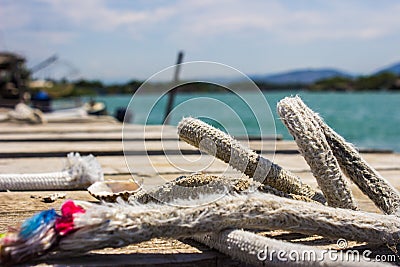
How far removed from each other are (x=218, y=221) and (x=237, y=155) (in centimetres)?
52

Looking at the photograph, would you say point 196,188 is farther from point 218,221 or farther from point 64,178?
point 64,178

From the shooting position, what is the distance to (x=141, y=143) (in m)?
2.80

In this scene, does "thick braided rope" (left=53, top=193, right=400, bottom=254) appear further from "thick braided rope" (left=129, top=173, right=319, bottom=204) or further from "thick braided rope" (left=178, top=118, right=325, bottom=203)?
"thick braided rope" (left=178, top=118, right=325, bottom=203)

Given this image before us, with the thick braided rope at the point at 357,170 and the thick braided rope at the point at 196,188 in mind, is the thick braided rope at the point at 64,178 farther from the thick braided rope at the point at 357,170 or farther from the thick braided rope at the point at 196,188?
the thick braided rope at the point at 357,170

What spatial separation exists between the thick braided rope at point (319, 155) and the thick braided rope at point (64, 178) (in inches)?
47.2

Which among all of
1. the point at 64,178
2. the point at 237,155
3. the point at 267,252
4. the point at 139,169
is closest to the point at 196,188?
the point at 237,155

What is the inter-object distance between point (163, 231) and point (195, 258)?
134 millimetres

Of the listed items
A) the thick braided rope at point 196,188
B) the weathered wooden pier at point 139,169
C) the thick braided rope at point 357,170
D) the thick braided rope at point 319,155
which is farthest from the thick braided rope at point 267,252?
the thick braided rope at point 357,170

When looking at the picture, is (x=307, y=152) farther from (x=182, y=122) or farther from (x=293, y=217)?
(x=182, y=122)

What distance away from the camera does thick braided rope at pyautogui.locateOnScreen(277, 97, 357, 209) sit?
6.57 ft

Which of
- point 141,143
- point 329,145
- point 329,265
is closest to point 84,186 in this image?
point 141,143

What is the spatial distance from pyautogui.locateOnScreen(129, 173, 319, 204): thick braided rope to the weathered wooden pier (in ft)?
0.66

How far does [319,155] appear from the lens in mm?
1995

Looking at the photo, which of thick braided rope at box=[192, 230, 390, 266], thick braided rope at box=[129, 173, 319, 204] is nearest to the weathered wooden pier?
thick braided rope at box=[192, 230, 390, 266]
